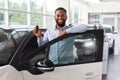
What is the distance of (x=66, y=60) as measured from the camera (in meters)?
2.35

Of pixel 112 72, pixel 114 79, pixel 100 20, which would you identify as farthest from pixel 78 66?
pixel 100 20

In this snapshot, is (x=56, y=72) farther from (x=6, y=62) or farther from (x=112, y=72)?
(x=112, y=72)

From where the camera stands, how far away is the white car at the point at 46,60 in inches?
84.5

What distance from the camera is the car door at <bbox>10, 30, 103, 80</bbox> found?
2170 mm

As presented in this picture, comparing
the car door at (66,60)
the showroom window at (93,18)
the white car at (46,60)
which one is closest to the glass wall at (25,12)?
the white car at (46,60)

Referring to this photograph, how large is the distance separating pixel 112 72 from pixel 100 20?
1355 cm

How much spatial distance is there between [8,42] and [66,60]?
0.71 meters

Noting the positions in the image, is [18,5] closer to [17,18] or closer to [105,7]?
[17,18]

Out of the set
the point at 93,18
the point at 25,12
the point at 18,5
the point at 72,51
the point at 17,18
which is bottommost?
the point at 72,51

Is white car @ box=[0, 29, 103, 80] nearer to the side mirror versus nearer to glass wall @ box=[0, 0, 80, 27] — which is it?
the side mirror

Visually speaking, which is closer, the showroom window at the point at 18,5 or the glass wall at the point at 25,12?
the glass wall at the point at 25,12

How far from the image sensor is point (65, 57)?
237cm

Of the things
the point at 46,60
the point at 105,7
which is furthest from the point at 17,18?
the point at 105,7

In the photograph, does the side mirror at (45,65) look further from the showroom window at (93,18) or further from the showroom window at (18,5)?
the showroom window at (93,18)
